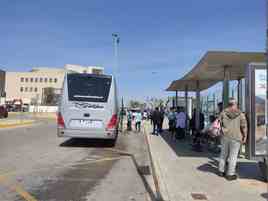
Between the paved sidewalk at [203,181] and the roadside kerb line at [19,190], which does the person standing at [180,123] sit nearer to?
the paved sidewalk at [203,181]

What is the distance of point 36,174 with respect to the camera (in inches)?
340

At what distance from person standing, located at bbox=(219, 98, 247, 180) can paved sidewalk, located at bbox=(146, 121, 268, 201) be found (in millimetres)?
408

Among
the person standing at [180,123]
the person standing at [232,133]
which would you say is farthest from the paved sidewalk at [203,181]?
the person standing at [180,123]

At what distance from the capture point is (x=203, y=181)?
7.83 m

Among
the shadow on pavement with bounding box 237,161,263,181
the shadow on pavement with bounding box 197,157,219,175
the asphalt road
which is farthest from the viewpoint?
the shadow on pavement with bounding box 197,157,219,175

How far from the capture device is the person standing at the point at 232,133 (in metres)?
7.91

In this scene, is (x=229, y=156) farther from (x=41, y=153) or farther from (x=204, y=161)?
(x=41, y=153)

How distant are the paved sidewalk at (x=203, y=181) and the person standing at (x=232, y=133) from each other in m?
0.41

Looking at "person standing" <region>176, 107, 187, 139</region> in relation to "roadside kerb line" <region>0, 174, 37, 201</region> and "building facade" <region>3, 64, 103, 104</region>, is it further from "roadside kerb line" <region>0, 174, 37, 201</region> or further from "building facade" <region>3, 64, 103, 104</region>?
"building facade" <region>3, 64, 103, 104</region>

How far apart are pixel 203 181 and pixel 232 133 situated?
1288mm

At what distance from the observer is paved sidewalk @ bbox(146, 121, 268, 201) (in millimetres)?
6582

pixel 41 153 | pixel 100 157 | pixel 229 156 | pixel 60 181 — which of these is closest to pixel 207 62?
pixel 229 156

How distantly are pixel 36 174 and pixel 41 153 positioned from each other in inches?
165

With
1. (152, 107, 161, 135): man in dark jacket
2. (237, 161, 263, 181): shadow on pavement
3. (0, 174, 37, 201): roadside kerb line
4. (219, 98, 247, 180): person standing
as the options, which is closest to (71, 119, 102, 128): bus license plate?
(237, 161, 263, 181): shadow on pavement
